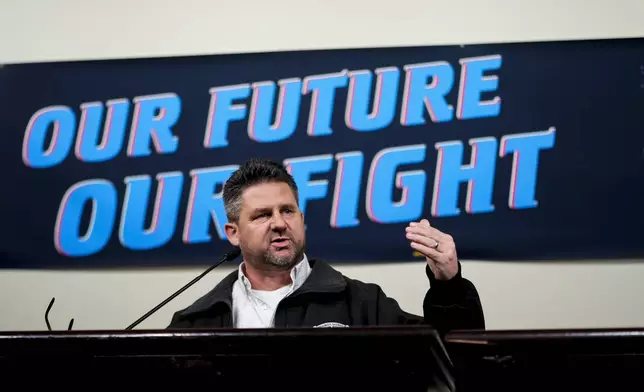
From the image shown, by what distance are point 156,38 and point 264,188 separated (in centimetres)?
91

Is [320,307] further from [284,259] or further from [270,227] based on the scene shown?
[270,227]

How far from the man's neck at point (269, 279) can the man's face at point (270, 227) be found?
24 millimetres

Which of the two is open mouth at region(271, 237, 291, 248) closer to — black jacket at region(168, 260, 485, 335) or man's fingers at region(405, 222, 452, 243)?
black jacket at region(168, 260, 485, 335)

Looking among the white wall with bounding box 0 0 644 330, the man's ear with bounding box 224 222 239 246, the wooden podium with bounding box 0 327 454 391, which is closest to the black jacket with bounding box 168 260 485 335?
the man's ear with bounding box 224 222 239 246

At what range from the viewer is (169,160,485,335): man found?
188 centimetres

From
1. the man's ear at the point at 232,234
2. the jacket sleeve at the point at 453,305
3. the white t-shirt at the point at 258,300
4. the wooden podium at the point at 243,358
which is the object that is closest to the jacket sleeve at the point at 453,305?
the jacket sleeve at the point at 453,305

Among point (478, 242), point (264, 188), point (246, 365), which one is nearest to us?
point (246, 365)

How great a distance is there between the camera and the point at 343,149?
2.51 metres

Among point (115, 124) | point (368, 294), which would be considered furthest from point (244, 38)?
point (368, 294)

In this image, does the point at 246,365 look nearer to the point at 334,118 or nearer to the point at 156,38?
the point at 334,118

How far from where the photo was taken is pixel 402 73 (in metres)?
2.53

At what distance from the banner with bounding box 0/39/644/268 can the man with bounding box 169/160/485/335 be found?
1.38 ft

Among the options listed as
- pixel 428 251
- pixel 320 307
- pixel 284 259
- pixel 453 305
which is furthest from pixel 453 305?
pixel 284 259

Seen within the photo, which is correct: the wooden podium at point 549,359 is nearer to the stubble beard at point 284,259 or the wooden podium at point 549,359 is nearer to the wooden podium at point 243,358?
the wooden podium at point 243,358
